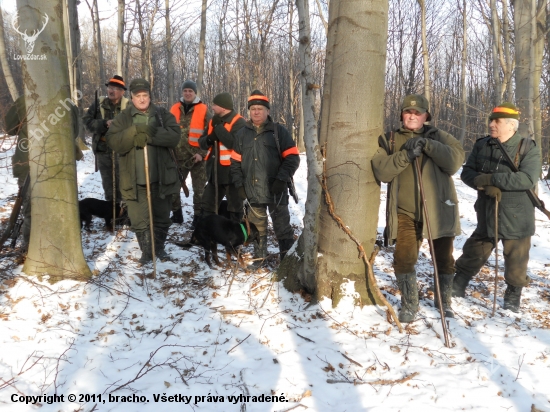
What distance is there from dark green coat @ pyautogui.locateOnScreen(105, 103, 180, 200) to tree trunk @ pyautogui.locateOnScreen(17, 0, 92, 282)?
1.84 feet

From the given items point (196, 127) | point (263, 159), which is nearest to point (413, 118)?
point (263, 159)

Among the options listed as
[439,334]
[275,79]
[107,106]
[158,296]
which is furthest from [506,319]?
[275,79]

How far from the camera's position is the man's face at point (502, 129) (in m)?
3.82

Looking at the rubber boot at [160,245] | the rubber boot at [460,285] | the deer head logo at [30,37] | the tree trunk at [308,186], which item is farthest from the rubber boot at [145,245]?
the rubber boot at [460,285]

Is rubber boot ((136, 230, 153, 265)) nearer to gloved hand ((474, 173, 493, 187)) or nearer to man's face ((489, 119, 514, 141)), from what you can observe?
gloved hand ((474, 173, 493, 187))

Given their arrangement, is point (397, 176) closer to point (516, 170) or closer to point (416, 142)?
point (416, 142)

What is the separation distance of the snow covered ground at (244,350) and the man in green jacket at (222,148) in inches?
63.4

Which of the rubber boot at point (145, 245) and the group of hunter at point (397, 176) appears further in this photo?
the rubber boot at point (145, 245)

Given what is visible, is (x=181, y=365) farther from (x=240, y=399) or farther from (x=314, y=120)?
(x=314, y=120)

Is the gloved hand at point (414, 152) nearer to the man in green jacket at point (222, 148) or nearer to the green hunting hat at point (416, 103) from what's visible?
the green hunting hat at point (416, 103)

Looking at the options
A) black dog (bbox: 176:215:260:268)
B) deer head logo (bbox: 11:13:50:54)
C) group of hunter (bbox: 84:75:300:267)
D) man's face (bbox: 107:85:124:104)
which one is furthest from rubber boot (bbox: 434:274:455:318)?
man's face (bbox: 107:85:124:104)

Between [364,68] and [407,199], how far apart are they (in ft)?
4.03

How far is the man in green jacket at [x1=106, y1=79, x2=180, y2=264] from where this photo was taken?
4430 millimetres

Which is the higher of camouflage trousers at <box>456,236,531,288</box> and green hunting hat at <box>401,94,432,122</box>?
green hunting hat at <box>401,94,432,122</box>
